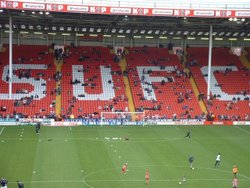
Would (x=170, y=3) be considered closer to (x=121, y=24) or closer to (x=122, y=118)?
(x=121, y=24)

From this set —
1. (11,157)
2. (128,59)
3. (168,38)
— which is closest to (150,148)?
(11,157)

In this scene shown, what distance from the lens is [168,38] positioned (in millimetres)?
73250

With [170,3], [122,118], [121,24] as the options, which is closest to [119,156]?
[122,118]

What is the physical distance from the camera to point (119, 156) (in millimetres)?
39844

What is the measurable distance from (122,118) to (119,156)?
1739cm

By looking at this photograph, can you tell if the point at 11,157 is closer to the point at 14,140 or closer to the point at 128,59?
the point at 14,140

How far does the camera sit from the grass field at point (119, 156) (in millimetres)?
33031

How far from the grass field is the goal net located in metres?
2.03

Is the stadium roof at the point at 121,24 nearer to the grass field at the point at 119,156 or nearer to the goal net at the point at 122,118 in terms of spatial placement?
the goal net at the point at 122,118

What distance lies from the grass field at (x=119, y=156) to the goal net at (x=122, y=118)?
2.03 metres

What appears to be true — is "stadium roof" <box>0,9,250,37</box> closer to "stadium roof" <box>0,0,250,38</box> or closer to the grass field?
"stadium roof" <box>0,0,250,38</box>

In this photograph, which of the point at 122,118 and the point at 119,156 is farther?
the point at 122,118

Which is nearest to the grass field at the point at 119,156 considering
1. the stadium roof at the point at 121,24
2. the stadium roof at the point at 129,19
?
the stadium roof at the point at 129,19

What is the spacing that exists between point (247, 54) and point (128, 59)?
17956mm
